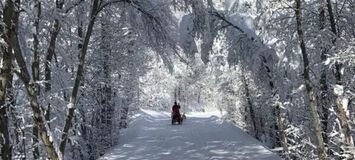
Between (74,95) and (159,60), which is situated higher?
(159,60)

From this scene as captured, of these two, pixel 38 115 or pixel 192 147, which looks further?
pixel 192 147

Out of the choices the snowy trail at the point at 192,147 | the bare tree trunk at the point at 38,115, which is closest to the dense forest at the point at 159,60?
the bare tree trunk at the point at 38,115

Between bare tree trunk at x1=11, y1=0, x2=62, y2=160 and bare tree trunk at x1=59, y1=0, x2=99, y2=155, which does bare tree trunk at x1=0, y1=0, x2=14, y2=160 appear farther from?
bare tree trunk at x1=59, y1=0, x2=99, y2=155

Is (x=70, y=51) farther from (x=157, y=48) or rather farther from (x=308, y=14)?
(x=308, y=14)

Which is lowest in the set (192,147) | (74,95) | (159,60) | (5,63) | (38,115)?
(192,147)

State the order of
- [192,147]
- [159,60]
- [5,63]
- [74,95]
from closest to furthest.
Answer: [5,63], [74,95], [159,60], [192,147]

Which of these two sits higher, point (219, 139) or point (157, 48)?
point (157, 48)

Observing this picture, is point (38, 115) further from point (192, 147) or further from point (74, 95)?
point (192, 147)

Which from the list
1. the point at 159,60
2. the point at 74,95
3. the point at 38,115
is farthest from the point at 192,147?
the point at 38,115

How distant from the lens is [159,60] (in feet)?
40.6

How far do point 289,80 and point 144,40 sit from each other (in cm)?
794

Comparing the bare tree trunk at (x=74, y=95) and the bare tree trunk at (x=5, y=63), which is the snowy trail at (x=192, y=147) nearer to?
the bare tree trunk at (x=74, y=95)

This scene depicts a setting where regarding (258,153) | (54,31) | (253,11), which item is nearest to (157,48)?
(54,31)

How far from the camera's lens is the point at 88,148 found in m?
22.3
